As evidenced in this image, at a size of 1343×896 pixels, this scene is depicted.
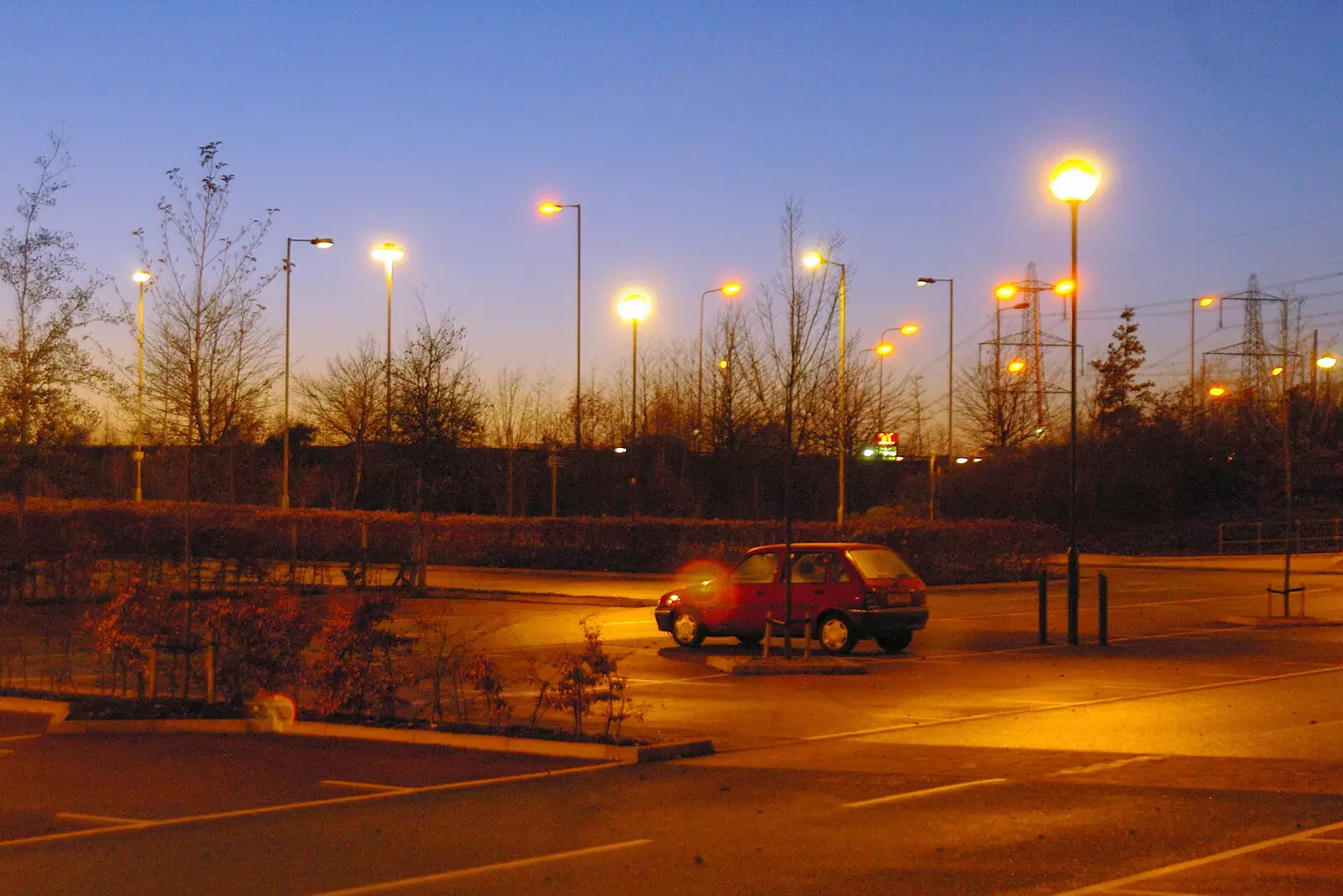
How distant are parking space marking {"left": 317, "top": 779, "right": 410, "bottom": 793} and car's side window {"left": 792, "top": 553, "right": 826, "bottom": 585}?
9.62 meters

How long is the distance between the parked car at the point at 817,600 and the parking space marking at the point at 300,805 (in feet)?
24.5

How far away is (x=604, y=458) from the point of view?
165 feet

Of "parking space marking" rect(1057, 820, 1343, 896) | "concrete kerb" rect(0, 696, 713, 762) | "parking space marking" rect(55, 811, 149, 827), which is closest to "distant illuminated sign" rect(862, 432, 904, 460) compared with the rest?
"concrete kerb" rect(0, 696, 713, 762)

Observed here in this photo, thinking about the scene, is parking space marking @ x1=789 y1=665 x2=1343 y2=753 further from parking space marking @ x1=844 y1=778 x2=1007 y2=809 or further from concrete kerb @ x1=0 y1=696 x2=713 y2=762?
A: parking space marking @ x1=844 y1=778 x2=1007 y2=809

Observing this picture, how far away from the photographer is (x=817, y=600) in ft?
60.0

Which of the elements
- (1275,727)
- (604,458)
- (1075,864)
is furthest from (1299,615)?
(604,458)

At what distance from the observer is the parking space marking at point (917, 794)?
8945mm

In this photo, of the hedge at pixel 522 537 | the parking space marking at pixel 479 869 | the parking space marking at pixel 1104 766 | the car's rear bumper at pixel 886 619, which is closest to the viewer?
the parking space marking at pixel 479 869

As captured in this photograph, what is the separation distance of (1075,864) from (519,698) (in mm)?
7921

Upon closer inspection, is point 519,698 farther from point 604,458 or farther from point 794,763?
point 604,458

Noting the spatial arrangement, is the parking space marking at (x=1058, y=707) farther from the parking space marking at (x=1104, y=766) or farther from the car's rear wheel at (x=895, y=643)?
the car's rear wheel at (x=895, y=643)

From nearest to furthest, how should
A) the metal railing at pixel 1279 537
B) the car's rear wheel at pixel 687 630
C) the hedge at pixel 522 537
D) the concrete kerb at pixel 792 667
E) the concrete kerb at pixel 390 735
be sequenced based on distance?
the concrete kerb at pixel 390 735 → the concrete kerb at pixel 792 667 → the car's rear wheel at pixel 687 630 → the hedge at pixel 522 537 → the metal railing at pixel 1279 537

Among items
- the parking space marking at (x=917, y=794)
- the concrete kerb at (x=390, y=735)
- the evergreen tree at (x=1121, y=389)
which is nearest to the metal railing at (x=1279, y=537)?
the evergreen tree at (x=1121, y=389)

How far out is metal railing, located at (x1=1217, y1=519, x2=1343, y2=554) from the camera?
165 ft
